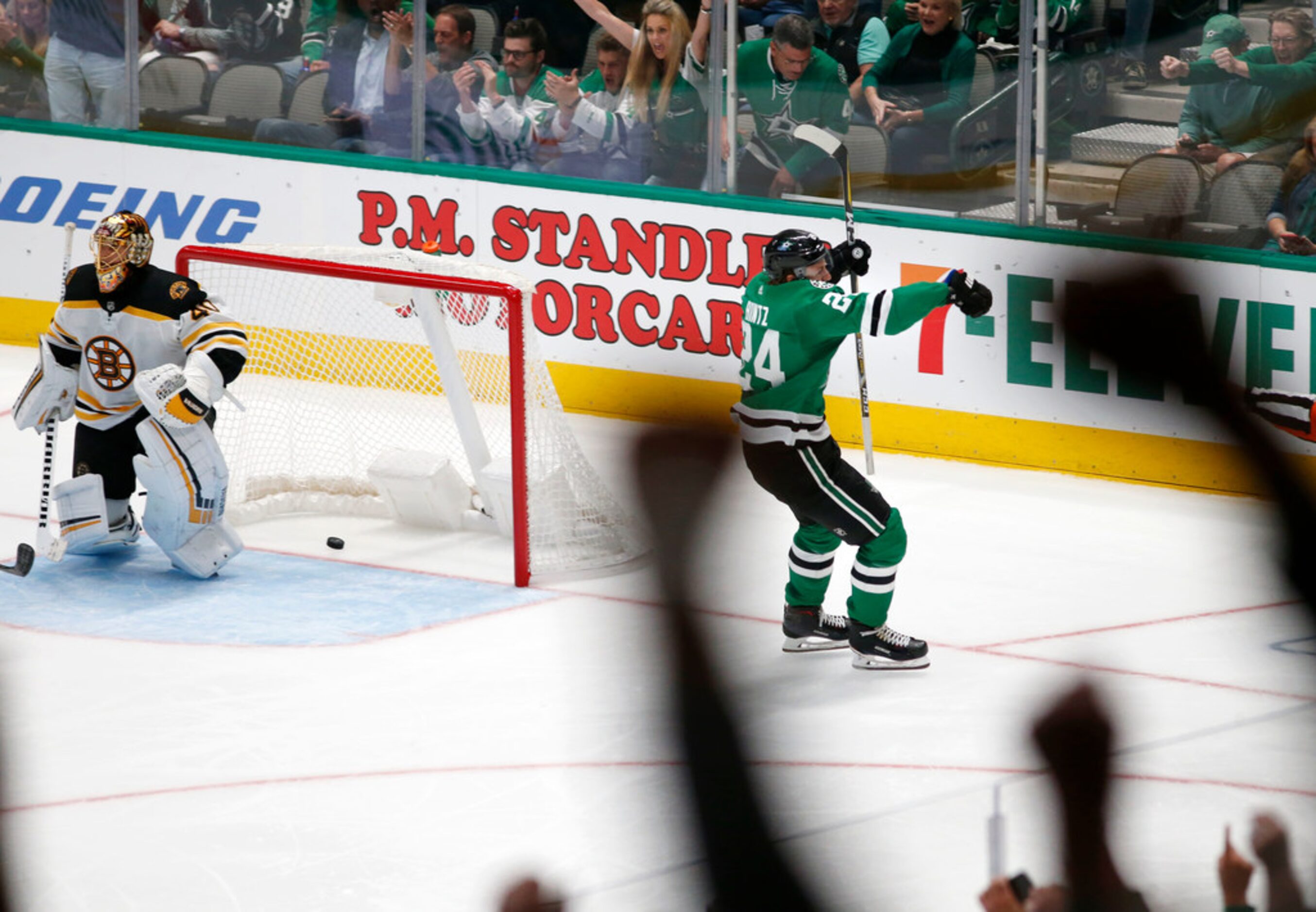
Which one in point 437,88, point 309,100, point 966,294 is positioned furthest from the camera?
Result: point 309,100

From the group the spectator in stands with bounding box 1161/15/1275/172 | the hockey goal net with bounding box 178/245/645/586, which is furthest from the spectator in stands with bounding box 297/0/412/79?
the spectator in stands with bounding box 1161/15/1275/172

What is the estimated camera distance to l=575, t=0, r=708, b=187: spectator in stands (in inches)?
365

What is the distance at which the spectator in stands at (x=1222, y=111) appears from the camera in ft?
24.6

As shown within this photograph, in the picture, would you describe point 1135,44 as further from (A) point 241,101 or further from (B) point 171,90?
(B) point 171,90

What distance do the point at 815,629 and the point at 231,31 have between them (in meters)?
5.64

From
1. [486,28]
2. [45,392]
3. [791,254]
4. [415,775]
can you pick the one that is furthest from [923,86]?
[415,775]

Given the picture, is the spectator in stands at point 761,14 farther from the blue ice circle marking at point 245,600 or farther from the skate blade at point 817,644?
the skate blade at point 817,644

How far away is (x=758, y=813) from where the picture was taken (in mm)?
775

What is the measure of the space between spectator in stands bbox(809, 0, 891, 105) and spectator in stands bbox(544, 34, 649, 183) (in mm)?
1035

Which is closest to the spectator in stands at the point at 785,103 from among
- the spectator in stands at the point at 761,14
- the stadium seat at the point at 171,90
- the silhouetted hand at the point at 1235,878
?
the spectator in stands at the point at 761,14

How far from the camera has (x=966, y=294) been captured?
5887mm

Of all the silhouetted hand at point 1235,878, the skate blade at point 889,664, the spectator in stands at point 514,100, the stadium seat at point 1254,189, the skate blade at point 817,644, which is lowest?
the skate blade at point 889,664

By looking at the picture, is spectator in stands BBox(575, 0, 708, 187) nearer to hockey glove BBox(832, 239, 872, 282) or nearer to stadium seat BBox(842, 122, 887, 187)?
stadium seat BBox(842, 122, 887, 187)

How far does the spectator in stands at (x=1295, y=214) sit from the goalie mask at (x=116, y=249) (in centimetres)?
428
